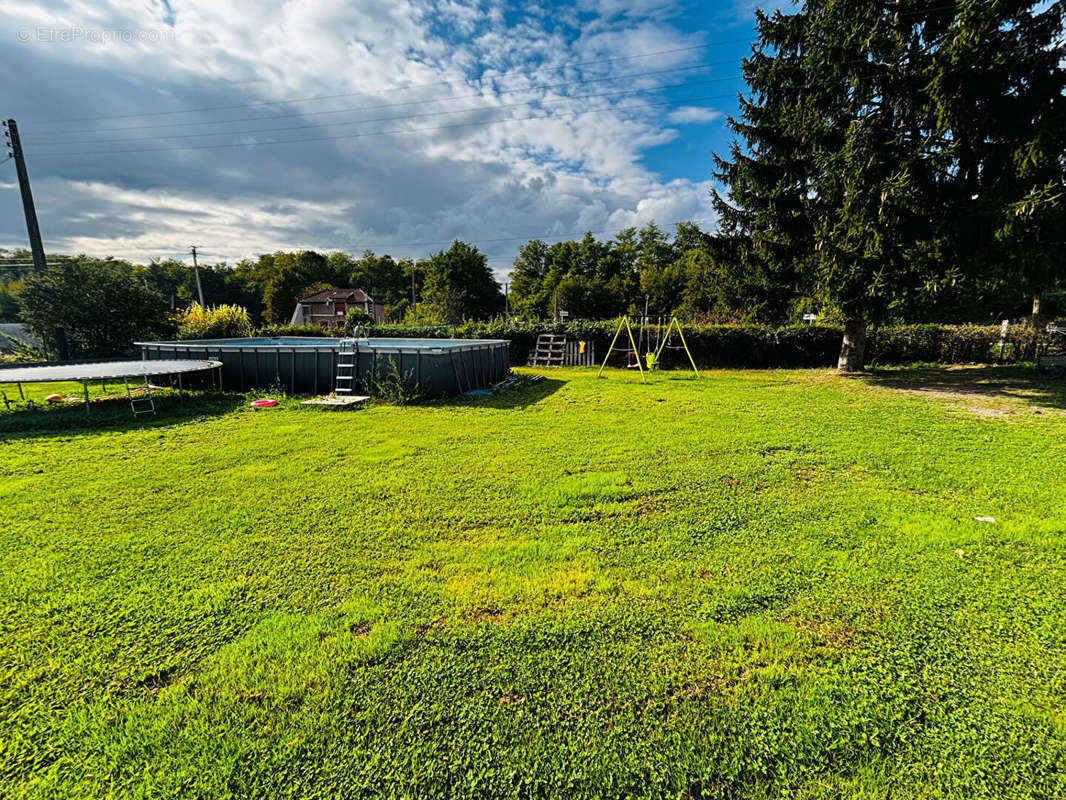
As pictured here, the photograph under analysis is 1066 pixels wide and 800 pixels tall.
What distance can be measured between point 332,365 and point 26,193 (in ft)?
49.9

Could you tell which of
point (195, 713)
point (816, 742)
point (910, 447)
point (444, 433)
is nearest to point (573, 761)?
point (816, 742)

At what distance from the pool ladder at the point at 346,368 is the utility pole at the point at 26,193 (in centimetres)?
1313

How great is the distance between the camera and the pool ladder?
32.4ft

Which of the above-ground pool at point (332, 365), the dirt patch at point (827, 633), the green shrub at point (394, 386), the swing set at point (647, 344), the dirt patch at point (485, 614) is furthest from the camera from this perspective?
the swing set at point (647, 344)

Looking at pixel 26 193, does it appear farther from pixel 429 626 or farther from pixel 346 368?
pixel 429 626

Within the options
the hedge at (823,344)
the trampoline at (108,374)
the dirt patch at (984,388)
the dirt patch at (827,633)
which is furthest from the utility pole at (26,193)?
the dirt patch at (984,388)

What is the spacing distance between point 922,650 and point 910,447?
487 centimetres

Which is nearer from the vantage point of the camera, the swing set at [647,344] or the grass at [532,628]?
the grass at [532,628]

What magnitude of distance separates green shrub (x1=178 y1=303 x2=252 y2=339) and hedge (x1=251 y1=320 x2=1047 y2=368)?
13.5m

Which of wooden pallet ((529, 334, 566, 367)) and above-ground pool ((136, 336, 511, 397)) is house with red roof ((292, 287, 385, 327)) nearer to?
wooden pallet ((529, 334, 566, 367))

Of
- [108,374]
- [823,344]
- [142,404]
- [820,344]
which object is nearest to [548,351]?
[820,344]

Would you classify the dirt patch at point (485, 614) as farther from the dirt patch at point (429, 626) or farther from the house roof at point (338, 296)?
the house roof at point (338, 296)

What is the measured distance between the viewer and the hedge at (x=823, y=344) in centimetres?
1548

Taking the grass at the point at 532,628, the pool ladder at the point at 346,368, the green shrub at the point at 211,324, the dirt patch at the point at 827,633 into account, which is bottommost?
the dirt patch at the point at 827,633
